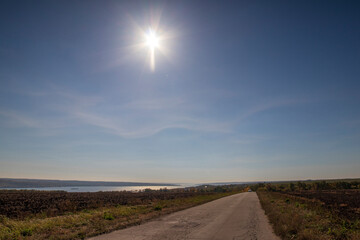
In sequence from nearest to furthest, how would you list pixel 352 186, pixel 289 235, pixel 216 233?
pixel 289 235
pixel 216 233
pixel 352 186

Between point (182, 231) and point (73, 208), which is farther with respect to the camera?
point (73, 208)

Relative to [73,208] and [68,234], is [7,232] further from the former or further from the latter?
[73,208]

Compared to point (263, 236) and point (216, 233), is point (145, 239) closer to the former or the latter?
point (216, 233)

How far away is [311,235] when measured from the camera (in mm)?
10203

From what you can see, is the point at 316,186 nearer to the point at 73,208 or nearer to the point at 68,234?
the point at 73,208

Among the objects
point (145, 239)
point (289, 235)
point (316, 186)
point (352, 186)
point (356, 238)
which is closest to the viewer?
point (356, 238)

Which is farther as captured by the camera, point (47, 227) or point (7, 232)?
point (47, 227)

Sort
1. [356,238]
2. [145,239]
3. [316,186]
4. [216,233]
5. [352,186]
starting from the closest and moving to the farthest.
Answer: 1. [356,238]
2. [145,239]
3. [216,233]
4. [352,186]
5. [316,186]

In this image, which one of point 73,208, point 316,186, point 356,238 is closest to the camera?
point 356,238

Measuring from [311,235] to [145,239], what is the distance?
7.77 m

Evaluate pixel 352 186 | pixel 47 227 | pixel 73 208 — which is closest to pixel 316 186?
pixel 352 186

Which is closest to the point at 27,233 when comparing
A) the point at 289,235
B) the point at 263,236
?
the point at 263,236

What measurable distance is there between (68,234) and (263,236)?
10.1 m

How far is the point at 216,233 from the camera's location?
39.6 ft
